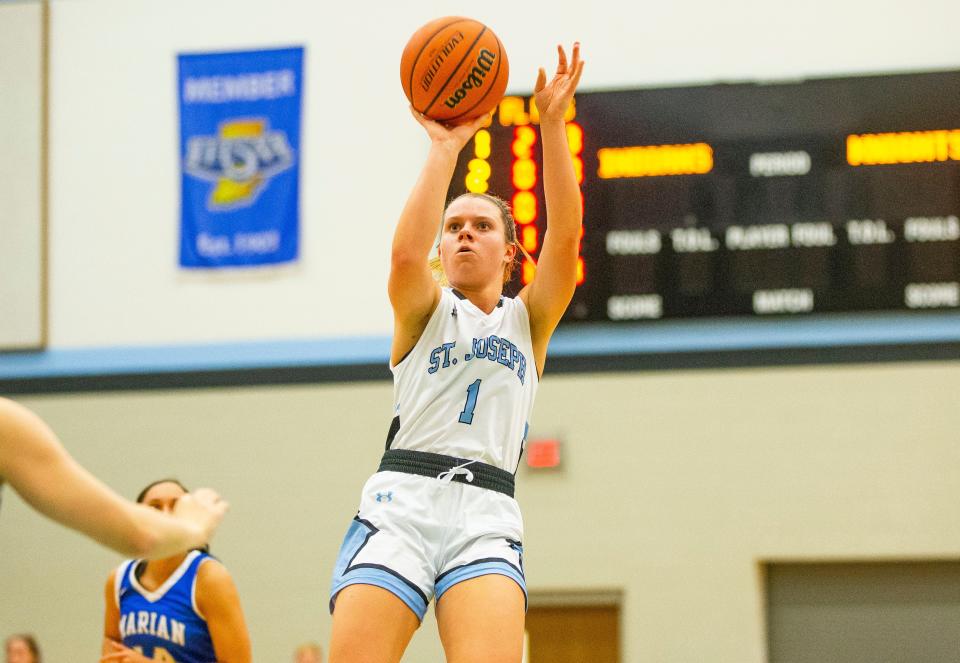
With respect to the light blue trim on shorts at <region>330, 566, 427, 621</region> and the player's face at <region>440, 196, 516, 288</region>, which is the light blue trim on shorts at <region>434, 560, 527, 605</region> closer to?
the light blue trim on shorts at <region>330, 566, 427, 621</region>

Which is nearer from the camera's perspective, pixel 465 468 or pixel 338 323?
pixel 465 468

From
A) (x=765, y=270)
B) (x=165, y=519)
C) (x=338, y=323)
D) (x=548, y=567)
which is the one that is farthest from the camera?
(x=338, y=323)

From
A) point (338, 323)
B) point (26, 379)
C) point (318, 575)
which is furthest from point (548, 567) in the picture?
point (26, 379)

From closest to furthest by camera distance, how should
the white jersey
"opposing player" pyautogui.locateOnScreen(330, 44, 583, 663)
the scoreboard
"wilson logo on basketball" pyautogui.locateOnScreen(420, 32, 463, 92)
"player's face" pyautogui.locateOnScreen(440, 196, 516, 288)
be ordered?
1. "opposing player" pyautogui.locateOnScreen(330, 44, 583, 663)
2. the white jersey
3. "player's face" pyautogui.locateOnScreen(440, 196, 516, 288)
4. "wilson logo on basketball" pyautogui.locateOnScreen(420, 32, 463, 92)
5. the scoreboard

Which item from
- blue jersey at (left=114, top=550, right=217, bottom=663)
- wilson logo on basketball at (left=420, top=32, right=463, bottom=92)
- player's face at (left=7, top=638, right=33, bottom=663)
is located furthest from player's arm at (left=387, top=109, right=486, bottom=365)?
player's face at (left=7, top=638, right=33, bottom=663)

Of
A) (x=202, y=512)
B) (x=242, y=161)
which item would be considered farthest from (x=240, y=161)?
(x=202, y=512)

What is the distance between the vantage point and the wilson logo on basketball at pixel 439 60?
3545 mm

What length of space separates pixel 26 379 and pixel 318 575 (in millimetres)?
2313

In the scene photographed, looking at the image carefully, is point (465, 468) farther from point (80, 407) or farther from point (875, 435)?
point (80, 407)

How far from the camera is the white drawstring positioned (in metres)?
3.24

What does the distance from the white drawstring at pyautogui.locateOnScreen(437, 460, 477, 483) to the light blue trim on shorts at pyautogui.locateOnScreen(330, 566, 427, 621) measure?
0.28 m

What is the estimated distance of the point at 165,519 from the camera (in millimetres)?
2145

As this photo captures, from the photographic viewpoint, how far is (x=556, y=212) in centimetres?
346

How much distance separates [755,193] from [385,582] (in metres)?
4.78
